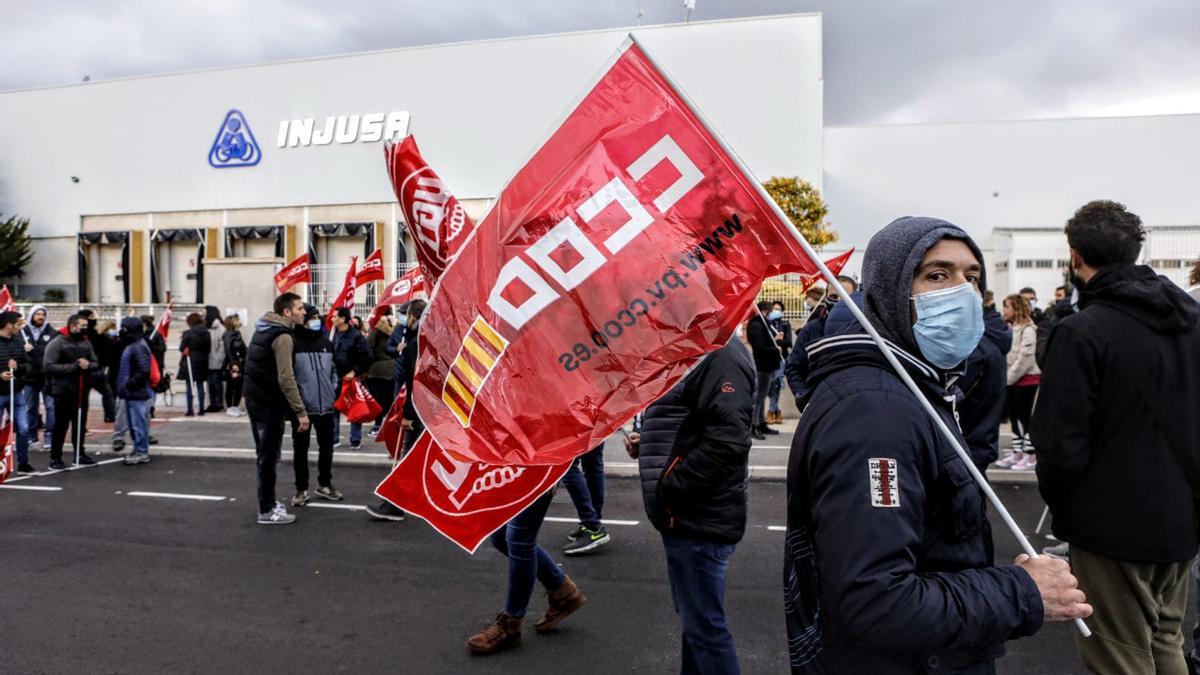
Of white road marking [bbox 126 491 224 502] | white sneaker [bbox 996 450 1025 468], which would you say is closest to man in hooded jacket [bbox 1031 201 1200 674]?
white sneaker [bbox 996 450 1025 468]

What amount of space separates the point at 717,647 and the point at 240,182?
31294mm

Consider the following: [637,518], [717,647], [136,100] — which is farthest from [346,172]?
[717,647]

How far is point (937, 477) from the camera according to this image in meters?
1.68

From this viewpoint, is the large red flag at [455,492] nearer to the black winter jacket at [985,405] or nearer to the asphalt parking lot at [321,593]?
the asphalt parking lot at [321,593]

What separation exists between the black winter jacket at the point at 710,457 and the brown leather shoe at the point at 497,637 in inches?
59.9

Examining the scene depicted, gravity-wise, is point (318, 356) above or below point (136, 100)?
below

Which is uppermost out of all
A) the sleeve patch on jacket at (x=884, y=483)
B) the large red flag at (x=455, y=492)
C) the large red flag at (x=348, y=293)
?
the large red flag at (x=348, y=293)

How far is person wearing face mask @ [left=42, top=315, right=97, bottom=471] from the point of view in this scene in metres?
9.91

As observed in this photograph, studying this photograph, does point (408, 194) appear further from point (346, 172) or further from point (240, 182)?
point (240, 182)

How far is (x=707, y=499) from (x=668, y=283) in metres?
1.44

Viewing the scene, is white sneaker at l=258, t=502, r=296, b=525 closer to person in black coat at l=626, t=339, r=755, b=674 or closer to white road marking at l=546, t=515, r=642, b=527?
white road marking at l=546, t=515, r=642, b=527

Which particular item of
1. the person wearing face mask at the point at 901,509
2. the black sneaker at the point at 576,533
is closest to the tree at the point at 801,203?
the black sneaker at the point at 576,533

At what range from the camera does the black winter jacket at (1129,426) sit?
2.79m

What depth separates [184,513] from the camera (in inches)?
305
